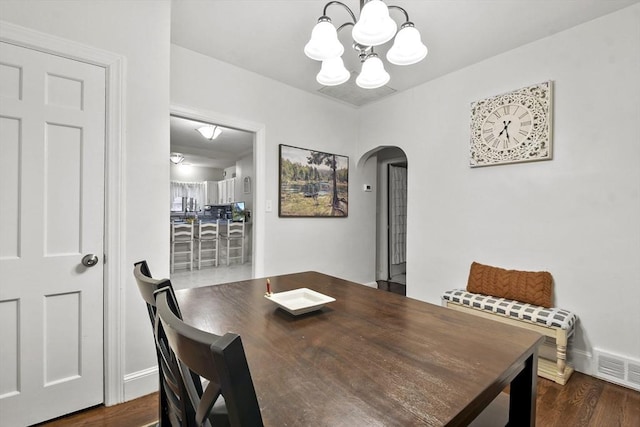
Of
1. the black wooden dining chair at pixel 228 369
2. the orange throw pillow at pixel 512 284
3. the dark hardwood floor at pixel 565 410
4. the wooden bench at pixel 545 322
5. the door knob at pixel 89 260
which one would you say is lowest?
the dark hardwood floor at pixel 565 410

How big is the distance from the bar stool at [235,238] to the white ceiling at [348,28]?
13.4ft

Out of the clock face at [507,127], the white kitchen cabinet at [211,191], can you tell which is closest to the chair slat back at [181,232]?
the white kitchen cabinet at [211,191]

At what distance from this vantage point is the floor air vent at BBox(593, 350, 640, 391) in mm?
1948

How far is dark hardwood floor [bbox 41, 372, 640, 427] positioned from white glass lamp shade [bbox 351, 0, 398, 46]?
222 cm

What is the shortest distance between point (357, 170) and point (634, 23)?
2654 millimetres

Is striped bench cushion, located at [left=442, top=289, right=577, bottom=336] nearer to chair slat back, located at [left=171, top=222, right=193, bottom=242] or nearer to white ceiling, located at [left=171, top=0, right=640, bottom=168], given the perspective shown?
white ceiling, located at [left=171, top=0, right=640, bottom=168]

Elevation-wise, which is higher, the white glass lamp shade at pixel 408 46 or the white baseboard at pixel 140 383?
the white glass lamp shade at pixel 408 46

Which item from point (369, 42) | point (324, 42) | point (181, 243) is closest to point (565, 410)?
point (369, 42)

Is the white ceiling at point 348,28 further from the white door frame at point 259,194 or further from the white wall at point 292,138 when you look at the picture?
the white door frame at point 259,194

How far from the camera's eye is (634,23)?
198 cm

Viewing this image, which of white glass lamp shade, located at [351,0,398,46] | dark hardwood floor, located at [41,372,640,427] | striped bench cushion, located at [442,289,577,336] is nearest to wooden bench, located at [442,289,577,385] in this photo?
striped bench cushion, located at [442,289,577,336]

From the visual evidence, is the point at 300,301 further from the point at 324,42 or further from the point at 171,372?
the point at 324,42

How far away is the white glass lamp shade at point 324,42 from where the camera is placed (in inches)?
56.5

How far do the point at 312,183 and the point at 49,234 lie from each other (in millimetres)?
2370
